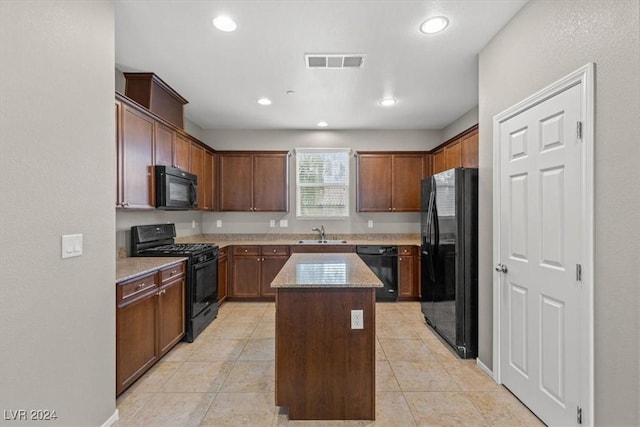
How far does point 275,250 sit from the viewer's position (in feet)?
15.0

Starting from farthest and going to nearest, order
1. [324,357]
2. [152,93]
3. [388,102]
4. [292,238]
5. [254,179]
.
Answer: [292,238]
[254,179]
[388,102]
[152,93]
[324,357]

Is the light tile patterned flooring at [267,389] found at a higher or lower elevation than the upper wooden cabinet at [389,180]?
lower

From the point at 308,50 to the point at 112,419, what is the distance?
3151 mm

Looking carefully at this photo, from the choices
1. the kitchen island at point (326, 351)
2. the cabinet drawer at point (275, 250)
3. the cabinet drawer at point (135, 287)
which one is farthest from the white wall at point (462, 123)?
the cabinet drawer at point (135, 287)

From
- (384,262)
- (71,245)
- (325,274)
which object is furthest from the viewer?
(384,262)

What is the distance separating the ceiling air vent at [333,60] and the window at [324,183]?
2298 mm

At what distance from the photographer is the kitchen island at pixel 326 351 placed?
1.90 meters

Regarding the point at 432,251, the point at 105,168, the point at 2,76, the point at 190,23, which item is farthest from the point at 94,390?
the point at 432,251

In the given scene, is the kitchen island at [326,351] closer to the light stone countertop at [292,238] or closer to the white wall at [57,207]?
the white wall at [57,207]

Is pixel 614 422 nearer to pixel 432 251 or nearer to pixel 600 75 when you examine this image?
pixel 600 75

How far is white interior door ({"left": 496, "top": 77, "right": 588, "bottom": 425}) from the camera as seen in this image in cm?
166

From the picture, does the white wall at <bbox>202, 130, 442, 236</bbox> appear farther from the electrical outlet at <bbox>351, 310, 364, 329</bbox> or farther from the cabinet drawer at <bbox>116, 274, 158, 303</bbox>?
the electrical outlet at <bbox>351, 310, 364, 329</bbox>

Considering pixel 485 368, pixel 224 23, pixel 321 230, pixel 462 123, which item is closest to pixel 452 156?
pixel 462 123

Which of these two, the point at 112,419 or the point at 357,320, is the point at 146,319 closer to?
the point at 112,419
